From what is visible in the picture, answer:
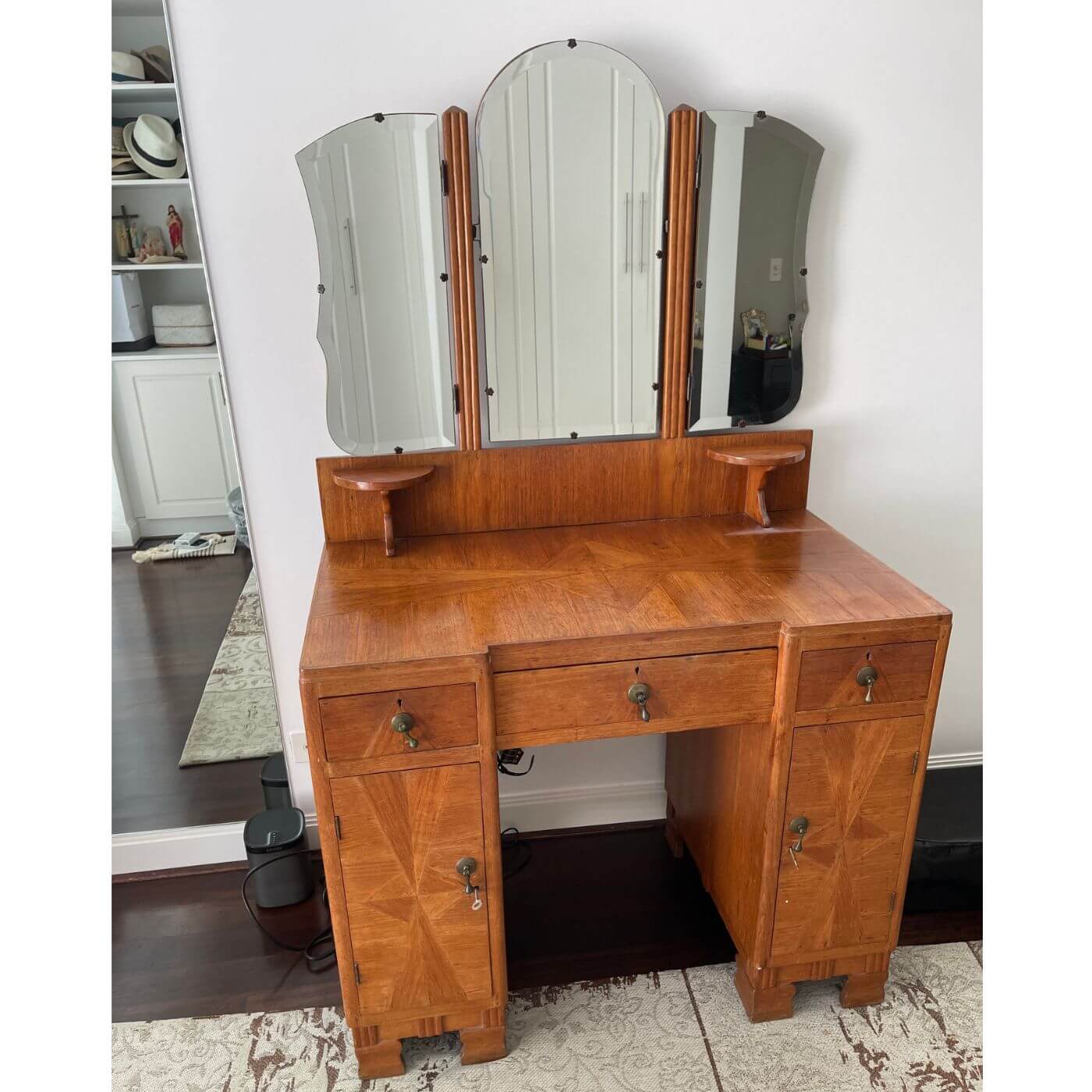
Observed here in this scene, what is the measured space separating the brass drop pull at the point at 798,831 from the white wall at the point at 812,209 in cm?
61

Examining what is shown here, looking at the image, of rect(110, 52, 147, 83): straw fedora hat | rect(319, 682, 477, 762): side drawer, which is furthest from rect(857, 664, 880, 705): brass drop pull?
rect(110, 52, 147, 83): straw fedora hat

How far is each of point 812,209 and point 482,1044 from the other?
161 cm

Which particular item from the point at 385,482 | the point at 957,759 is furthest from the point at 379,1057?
the point at 957,759

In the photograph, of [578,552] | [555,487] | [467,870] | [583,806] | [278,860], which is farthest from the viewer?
[583,806]

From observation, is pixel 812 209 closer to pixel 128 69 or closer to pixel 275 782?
pixel 128 69

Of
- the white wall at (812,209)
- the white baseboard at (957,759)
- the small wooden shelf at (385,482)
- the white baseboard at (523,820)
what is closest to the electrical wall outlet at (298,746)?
the white wall at (812,209)

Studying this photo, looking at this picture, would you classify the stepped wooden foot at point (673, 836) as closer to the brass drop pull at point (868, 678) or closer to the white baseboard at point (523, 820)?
the white baseboard at point (523, 820)

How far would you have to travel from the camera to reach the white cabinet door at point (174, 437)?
60.2 inches

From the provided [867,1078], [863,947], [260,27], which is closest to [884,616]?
[863,947]

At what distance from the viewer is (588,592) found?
4.46 feet

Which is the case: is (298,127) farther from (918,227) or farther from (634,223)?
(918,227)

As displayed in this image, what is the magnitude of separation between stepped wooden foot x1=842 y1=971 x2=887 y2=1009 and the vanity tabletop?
0.72 m
